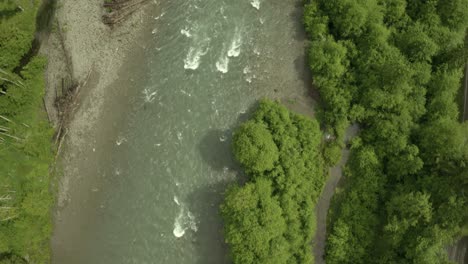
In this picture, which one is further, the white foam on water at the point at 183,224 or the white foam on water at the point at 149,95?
the white foam on water at the point at 149,95

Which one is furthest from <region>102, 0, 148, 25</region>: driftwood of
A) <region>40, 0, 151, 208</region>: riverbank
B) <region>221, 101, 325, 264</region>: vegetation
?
<region>221, 101, 325, 264</region>: vegetation

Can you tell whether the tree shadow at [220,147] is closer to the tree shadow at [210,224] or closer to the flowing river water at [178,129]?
the flowing river water at [178,129]

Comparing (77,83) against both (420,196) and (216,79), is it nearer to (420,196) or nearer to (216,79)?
(216,79)

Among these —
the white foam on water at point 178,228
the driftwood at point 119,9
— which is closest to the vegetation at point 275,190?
the white foam on water at point 178,228

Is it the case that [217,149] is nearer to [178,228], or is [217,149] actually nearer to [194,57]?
[178,228]

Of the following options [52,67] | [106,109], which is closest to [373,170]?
[106,109]

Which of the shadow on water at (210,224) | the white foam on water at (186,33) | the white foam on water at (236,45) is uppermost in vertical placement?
the white foam on water at (186,33)
